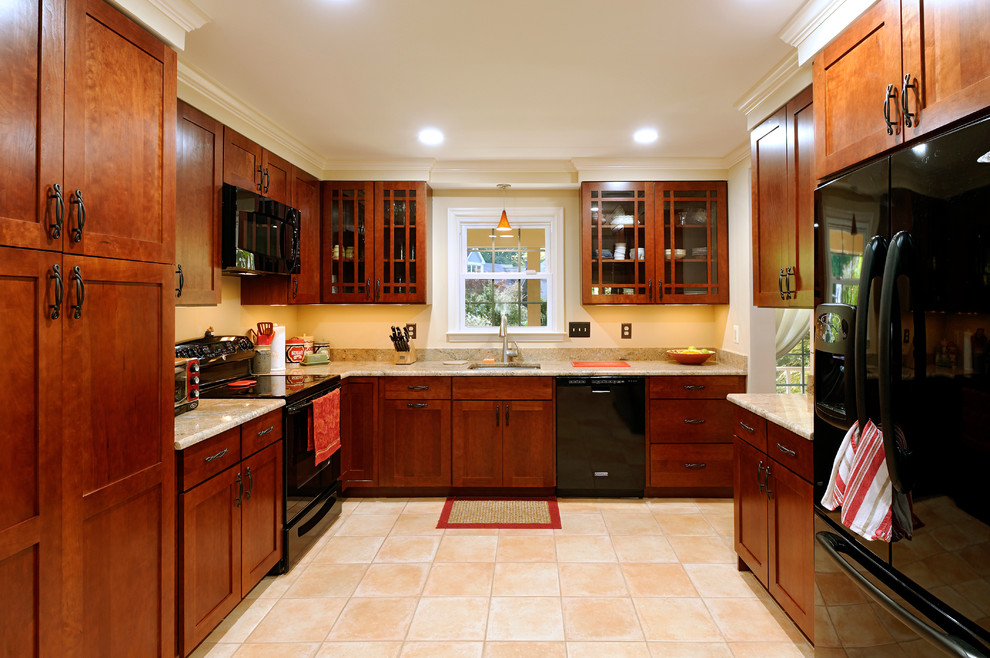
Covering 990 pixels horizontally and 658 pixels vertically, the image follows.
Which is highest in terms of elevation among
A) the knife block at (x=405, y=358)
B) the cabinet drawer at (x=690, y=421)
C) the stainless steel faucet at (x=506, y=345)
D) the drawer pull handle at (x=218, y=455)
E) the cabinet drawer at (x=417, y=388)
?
the stainless steel faucet at (x=506, y=345)

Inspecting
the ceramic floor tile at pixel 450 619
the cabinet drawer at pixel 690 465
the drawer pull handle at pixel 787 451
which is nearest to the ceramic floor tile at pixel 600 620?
the ceramic floor tile at pixel 450 619

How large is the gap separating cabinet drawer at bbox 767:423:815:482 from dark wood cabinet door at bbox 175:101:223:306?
2.64 m

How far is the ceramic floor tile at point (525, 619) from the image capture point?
2010 mm

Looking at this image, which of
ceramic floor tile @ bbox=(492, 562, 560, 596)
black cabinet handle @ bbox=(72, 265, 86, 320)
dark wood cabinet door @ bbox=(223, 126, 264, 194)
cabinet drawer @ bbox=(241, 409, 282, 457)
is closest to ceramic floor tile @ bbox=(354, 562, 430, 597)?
ceramic floor tile @ bbox=(492, 562, 560, 596)

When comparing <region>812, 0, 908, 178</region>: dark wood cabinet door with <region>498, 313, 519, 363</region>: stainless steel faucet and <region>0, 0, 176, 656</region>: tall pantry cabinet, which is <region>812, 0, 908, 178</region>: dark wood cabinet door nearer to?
<region>0, 0, 176, 656</region>: tall pantry cabinet

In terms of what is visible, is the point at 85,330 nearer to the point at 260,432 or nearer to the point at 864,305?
the point at 260,432

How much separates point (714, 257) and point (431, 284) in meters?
2.26

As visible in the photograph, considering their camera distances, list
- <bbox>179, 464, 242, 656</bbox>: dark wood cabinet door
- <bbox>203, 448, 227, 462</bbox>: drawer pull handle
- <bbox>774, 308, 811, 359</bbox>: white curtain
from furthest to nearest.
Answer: <bbox>774, 308, 811, 359</bbox>: white curtain
<bbox>203, 448, 227, 462</bbox>: drawer pull handle
<bbox>179, 464, 242, 656</bbox>: dark wood cabinet door

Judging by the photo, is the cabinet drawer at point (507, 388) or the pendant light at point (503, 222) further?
the pendant light at point (503, 222)

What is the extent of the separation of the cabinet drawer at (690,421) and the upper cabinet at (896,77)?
2.01 metres

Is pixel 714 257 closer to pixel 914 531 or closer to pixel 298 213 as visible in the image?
pixel 914 531

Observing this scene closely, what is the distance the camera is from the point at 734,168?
3.62 meters

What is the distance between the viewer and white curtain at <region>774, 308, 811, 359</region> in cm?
335

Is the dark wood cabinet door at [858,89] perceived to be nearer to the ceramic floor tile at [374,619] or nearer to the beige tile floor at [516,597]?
the beige tile floor at [516,597]
